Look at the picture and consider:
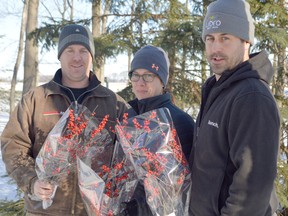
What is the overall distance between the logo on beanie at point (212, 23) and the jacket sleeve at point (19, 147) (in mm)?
1504

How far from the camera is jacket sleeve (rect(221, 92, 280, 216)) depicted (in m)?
1.63

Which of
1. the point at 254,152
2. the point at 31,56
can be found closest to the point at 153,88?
the point at 254,152

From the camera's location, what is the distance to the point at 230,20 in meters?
2.04

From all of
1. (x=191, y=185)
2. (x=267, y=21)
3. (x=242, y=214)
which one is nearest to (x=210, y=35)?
(x=191, y=185)

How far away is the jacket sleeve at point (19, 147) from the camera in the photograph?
8.14ft

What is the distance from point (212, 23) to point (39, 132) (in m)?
1.51

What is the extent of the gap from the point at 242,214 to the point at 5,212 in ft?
16.9

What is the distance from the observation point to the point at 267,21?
5062 millimetres

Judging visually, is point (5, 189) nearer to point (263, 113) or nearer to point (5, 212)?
point (5, 212)

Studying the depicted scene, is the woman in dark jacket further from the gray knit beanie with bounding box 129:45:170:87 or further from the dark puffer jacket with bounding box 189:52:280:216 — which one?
the dark puffer jacket with bounding box 189:52:280:216

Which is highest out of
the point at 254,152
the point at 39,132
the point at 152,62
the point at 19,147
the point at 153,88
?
the point at 152,62

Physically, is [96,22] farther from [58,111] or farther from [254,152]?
[254,152]

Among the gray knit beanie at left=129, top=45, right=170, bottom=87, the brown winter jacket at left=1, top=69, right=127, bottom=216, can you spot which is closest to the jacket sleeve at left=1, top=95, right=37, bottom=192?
the brown winter jacket at left=1, top=69, right=127, bottom=216

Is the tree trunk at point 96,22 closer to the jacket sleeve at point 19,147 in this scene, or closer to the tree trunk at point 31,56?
the jacket sleeve at point 19,147
